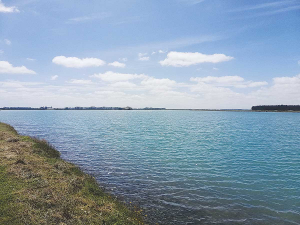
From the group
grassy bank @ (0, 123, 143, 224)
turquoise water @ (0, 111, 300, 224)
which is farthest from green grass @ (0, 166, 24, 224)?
turquoise water @ (0, 111, 300, 224)

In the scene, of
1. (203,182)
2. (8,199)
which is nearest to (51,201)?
(8,199)

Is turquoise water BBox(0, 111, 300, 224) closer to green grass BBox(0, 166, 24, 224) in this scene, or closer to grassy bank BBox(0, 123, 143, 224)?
grassy bank BBox(0, 123, 143, 224)

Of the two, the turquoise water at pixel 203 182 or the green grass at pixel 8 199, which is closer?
the green grass at pixel 8 199

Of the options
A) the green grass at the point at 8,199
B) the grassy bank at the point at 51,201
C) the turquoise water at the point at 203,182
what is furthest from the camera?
the turquoise water at the point at 203,182

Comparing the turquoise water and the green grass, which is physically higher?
the green grass

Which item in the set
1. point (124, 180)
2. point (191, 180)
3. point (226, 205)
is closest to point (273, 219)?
point (226, 205)

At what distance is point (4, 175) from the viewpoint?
16531mm

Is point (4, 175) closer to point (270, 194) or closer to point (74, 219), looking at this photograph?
point (74, 219)

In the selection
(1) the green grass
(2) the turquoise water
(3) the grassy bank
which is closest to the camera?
(1) the green grass

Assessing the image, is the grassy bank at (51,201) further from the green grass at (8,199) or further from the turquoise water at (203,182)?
the turquoise water at (203,182)

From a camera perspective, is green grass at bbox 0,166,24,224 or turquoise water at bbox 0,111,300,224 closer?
green grass at bbox 0,166,24,224

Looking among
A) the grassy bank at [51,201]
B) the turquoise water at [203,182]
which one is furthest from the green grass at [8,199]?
the turquoise water at [203,182]

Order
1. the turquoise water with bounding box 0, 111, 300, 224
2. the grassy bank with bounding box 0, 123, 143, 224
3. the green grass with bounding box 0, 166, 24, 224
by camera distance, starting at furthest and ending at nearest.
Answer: the turquoise water with bounding box 0, 111, 300, 224 < the grassy bank with bounding box 0, 123, 143, 224 < the green grass with bounding box 0, 166, 24, 224

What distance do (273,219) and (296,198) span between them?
553 cm
